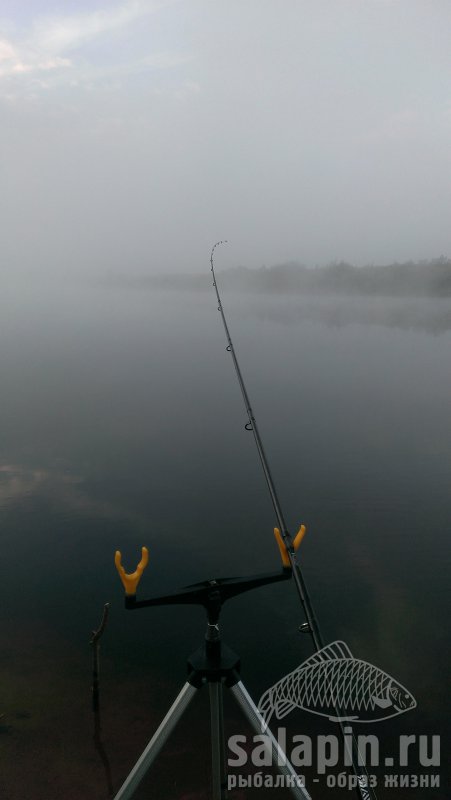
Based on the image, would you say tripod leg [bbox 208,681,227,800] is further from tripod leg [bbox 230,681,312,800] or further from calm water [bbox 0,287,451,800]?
calm water [bbox 0,287,451,800]

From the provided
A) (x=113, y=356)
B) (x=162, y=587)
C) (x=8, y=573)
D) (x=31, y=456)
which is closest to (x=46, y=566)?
(x=8, y=573)

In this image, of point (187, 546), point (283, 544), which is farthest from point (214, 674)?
point (187, 546)

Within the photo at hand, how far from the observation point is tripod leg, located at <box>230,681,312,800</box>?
2.75 m

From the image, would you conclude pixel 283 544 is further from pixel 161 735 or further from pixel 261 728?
pixel 161 735

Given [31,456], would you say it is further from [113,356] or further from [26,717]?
[113,356]

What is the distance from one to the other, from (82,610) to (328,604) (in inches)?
244

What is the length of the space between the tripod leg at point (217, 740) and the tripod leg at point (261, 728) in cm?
13

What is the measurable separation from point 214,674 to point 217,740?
1.50ft

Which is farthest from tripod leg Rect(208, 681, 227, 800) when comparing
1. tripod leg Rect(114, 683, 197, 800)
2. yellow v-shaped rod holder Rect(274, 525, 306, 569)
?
yellow v-shaped rod holder Rect(274, 525, 306, 569)

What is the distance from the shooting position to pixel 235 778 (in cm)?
836

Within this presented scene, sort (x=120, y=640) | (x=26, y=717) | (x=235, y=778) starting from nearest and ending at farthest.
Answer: (x=235, y=778) < (x=26, y=717) < (x=120, y=640)

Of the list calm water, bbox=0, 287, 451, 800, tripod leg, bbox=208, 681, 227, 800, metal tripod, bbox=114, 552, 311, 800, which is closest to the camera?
metal tripod, bbox=114, 552, 311, 800

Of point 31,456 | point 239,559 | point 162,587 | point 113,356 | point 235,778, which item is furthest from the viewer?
point 113,356

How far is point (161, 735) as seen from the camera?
274cm
